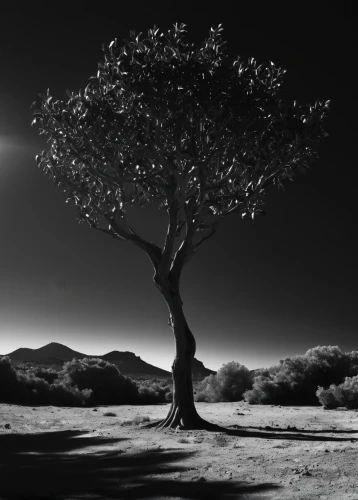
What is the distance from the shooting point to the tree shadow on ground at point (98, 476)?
16.7ft

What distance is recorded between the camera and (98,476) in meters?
6.05

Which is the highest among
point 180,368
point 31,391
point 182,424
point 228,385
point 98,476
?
point 180,368

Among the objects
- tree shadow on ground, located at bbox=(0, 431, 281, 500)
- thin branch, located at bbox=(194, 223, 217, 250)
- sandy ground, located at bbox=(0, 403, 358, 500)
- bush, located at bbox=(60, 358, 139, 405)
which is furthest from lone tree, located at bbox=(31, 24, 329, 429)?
bush, located at bbox=(60, 358, 139, 405)

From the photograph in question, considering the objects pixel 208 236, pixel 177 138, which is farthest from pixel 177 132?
pixel 208 236

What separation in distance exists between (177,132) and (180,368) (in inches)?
281

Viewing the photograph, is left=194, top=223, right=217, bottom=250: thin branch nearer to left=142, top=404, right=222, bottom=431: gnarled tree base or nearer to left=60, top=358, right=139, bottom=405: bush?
left=142, top=404, right=222, bottom=431: gnarled tree base

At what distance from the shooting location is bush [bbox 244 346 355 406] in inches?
799

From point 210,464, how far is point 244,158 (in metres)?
9.23

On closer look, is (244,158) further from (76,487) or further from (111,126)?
(76,487)

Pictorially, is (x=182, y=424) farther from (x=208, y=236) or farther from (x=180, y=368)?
(x=208, y=236)

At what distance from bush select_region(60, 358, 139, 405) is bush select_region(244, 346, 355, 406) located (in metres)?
9.21

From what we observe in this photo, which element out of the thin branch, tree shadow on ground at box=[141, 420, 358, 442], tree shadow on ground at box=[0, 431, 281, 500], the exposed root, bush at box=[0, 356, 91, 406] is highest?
the thin branch

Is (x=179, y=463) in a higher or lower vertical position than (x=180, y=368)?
lower

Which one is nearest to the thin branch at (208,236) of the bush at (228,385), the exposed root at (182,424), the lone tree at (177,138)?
the lone tree at (177,138)
